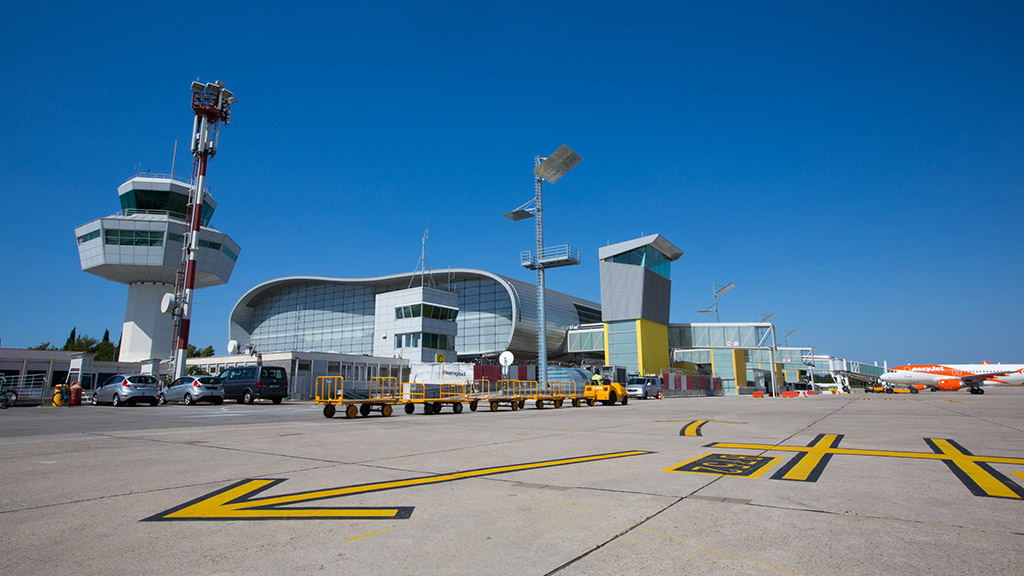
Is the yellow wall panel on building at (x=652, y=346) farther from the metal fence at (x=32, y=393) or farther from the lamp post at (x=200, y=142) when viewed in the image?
the metal fence at (x=32, y=393)

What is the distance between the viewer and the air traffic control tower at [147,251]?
53.2 metres

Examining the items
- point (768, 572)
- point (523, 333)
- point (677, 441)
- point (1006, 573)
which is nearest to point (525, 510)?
point (768, 572)

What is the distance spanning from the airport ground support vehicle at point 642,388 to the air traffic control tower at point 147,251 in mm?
43055

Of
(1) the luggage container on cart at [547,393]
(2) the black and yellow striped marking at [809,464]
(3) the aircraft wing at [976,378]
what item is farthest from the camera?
(3) the aircraft wing at [976,378]

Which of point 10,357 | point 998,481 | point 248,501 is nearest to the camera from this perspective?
point 248,501

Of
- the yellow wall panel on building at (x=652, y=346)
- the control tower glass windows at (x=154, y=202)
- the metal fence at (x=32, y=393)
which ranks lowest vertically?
the metal fence at (x=32, y=393)

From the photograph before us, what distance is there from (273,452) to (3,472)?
318 centimetres

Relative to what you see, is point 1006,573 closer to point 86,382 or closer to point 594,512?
point 594,512

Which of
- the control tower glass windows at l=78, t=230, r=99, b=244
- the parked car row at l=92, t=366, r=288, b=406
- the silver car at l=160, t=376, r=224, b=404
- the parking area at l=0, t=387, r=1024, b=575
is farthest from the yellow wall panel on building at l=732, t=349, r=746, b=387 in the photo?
the control tower glass windows at l=78, t=230, r=99, b=244

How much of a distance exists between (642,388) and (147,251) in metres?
48.1

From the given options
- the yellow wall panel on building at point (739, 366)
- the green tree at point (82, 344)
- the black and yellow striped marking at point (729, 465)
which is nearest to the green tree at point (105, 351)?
the green tree at point (82, 344)

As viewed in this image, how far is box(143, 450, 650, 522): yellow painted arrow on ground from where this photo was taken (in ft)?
14.9

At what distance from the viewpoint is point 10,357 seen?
133ft

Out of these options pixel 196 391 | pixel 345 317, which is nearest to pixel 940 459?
pixel 196 391
